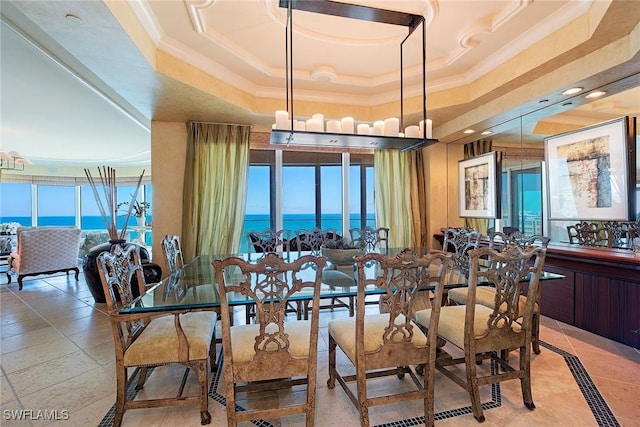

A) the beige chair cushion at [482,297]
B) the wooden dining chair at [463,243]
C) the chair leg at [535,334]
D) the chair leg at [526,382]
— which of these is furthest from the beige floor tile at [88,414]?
the chair leg at [535,334]

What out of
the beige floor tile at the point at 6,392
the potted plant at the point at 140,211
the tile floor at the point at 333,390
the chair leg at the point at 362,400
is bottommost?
the beige floor tile at the point at 6,392

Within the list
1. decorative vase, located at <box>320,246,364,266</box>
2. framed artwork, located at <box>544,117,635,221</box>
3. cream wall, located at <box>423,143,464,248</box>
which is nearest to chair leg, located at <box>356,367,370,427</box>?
decorative vase, located at <box>320,246,364,266</box>

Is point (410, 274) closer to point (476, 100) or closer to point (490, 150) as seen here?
point (476, 100)

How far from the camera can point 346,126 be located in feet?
9.36

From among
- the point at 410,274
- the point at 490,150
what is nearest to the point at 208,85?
the point at 410,274

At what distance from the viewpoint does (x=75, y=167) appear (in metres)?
9.67

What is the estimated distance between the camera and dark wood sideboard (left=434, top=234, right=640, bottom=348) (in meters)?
2.58

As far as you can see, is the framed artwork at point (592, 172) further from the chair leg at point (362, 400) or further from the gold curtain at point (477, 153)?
the chair leg at point (362, 400)

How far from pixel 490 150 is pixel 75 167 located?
11554mm

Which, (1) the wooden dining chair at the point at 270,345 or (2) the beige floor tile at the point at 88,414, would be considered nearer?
(1) the wooden dining chair at the point at 270,345

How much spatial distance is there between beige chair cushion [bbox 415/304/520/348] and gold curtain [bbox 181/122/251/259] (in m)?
3.00

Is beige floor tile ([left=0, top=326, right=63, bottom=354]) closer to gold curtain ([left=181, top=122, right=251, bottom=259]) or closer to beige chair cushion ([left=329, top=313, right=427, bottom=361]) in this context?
gold curtain ([left=181, top=122, right=251, bottom=259])

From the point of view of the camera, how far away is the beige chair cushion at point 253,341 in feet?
5.16

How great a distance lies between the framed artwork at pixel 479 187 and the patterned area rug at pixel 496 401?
233cm
